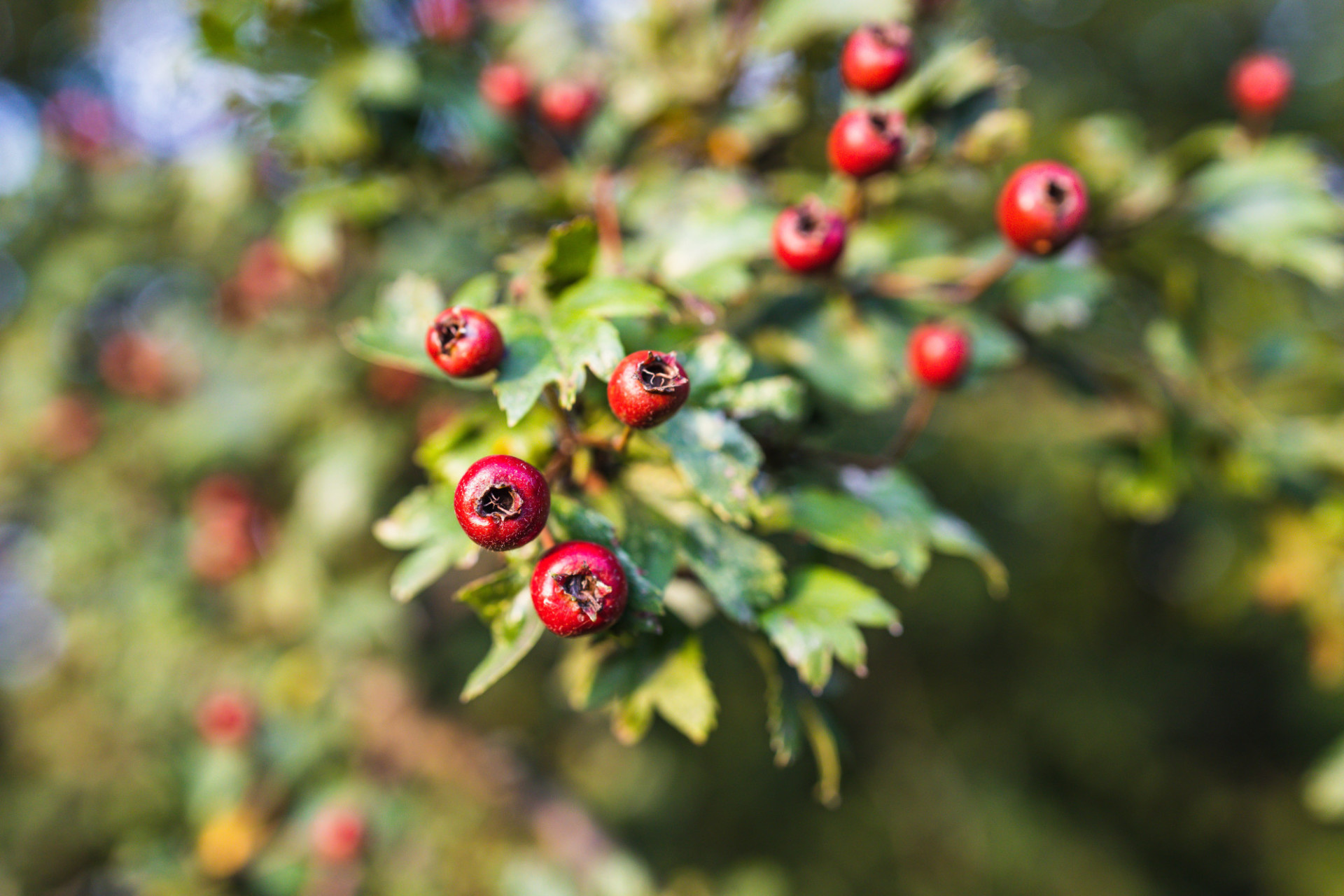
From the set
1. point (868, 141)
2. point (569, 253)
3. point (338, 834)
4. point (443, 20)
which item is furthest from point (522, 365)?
point (338, 834)

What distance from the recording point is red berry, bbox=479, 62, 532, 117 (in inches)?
47.4

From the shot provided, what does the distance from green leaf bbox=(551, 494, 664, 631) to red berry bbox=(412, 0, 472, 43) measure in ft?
3.40

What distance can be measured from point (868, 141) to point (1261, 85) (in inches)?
33.3

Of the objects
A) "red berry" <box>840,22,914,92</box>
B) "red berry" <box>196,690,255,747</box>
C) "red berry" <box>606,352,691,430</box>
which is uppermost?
"red berry" <box>840,22,914,92</box>

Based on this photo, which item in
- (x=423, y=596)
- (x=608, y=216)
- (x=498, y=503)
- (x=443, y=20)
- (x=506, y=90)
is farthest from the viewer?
(x=423, y=596)

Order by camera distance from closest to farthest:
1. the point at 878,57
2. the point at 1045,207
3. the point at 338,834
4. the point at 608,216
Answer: the point at 1045,207 → the point at 878,57 → the point at 608,216 → the point at 338,834

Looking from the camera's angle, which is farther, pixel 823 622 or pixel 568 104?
pixel 568 104

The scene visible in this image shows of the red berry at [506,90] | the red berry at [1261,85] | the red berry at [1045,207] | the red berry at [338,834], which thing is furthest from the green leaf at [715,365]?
the red berry at [338,834]

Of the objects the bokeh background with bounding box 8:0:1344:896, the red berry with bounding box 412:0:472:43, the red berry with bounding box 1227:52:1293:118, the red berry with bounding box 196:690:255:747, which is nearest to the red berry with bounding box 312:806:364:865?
the bokeh background with bounding box 8:0:1344:896

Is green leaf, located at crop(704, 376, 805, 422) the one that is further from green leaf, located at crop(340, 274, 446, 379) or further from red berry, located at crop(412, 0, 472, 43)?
red berry, located at crop(412, 0, 472, 43)

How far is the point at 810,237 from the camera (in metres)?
0.85

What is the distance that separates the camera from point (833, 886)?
115 inches

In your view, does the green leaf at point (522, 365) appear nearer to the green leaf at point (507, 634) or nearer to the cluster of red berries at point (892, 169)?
the green leaf at point (507, 634)

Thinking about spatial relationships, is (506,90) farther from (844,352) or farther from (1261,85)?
(1261,85)
